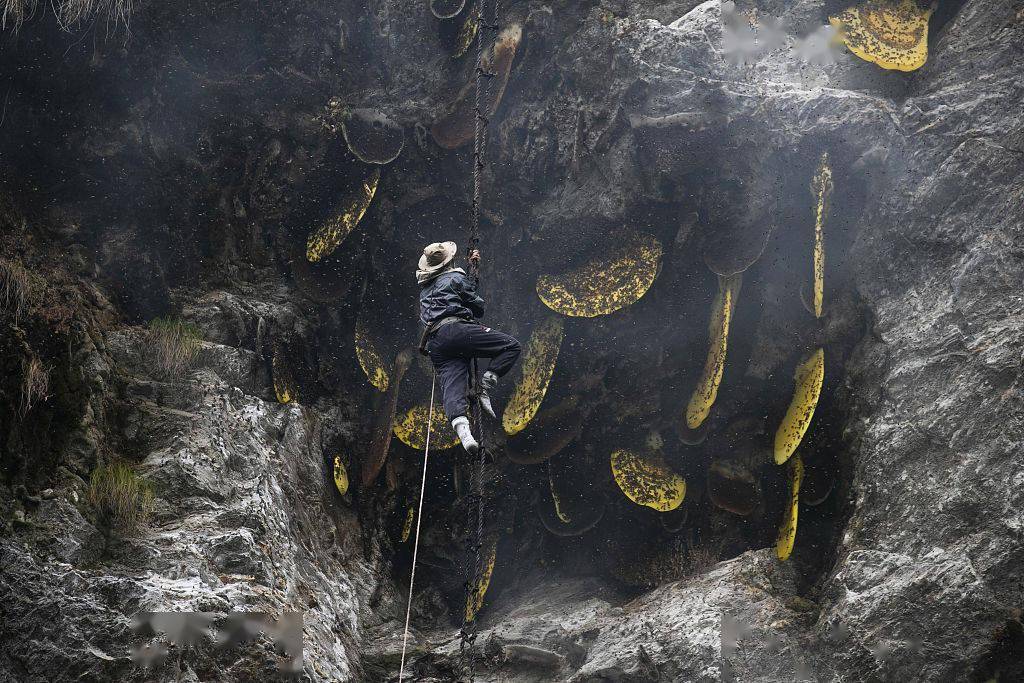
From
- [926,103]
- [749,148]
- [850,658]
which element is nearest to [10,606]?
[850,658]

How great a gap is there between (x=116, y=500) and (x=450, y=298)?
8.21 ft

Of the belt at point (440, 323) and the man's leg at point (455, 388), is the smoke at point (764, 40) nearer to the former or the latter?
the belt at point (440, 323)

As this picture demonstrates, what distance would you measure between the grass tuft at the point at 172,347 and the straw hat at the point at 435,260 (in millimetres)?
2165

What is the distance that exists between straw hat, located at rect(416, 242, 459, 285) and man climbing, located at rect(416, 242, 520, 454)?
82 millimetres

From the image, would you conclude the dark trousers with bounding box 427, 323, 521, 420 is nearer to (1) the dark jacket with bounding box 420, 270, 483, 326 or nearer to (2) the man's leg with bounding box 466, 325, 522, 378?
(2) the man's leg with bounding box 466, 325, 522, 378

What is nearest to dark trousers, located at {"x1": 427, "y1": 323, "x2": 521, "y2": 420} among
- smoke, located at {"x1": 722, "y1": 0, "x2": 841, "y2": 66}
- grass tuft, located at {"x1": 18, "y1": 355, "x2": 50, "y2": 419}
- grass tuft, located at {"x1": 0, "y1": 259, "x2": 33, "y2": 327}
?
grass tuft, located at {"x1": 18, "y1": 355, "x2": 50, "y2": 419}

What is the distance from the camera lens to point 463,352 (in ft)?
20.3

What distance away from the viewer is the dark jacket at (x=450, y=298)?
20.4ft

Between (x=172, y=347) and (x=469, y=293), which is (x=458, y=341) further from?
(x=172, y=347)

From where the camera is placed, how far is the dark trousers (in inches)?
240

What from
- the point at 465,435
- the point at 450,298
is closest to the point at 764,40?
the point at 450,298

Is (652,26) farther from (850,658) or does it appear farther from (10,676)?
(10,676)

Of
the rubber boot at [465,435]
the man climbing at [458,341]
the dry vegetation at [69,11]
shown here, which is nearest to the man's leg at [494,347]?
the man climbing at [458,341]

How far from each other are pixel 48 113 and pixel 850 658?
7666 mm
